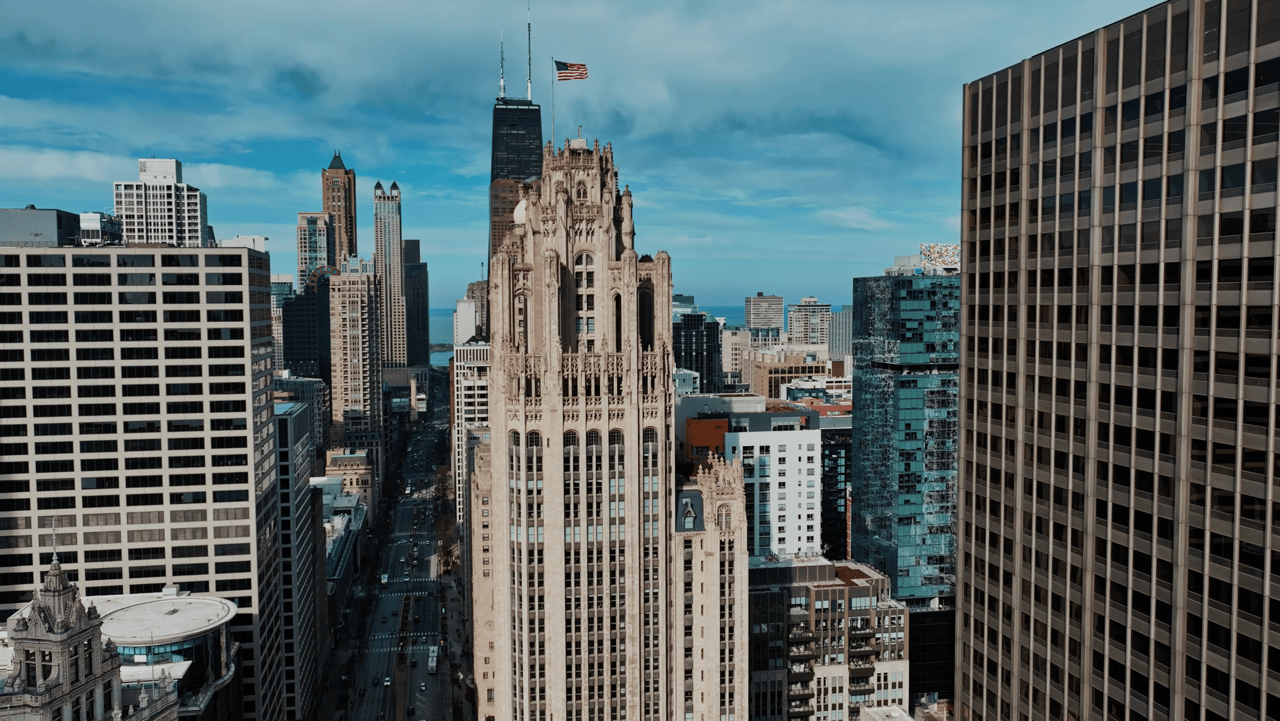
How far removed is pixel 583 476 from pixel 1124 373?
66.0 metres

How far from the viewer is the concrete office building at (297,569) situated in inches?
6112

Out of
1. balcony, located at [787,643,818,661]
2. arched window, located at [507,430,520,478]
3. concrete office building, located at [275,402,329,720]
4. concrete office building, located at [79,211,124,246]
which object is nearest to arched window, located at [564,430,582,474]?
arched window, located at [507,430,520,478]

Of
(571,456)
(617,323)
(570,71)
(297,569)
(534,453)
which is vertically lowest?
(297,569)

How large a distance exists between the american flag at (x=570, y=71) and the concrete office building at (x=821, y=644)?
262 feet

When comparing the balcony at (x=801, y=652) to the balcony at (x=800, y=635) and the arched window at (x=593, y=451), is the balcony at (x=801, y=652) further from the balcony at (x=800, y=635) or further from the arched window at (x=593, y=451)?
the arched window at (x=593, y=451)

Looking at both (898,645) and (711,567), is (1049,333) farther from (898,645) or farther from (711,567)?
(898,645)

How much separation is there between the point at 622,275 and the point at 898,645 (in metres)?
81.2

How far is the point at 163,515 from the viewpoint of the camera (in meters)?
127

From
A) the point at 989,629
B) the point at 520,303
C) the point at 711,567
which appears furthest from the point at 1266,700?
the point at 520,303

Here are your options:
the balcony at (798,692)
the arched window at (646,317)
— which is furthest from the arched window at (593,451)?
the balcony at (798,692)

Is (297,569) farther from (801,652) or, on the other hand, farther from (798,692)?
(798,692)

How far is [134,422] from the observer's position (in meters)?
124

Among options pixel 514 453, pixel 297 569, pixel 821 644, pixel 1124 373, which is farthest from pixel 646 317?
pixel 297 569

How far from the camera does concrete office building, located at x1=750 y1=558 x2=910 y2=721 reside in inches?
5433
